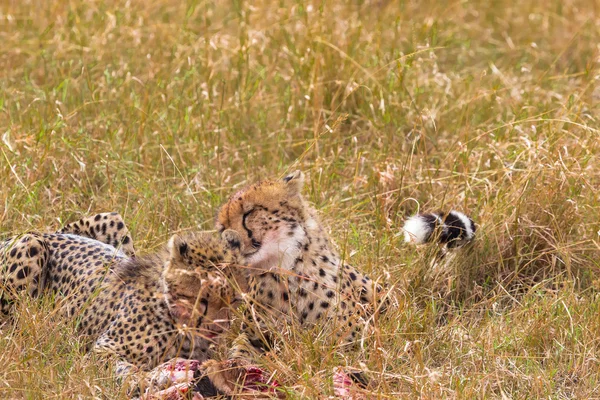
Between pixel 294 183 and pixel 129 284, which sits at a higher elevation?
pixel 294 183

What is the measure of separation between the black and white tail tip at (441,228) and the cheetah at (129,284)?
74cm

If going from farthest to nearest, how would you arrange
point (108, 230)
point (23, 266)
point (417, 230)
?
point (108, 230), point (417, 230), point (23, 266)

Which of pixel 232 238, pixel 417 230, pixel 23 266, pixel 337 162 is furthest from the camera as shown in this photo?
pixel 337 162

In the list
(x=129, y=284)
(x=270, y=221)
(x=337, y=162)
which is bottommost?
(x=337, y=162)

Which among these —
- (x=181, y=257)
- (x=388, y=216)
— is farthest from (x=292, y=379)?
(x=388, y=216)

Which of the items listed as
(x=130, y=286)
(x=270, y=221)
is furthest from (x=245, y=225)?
(x=130, y=286)

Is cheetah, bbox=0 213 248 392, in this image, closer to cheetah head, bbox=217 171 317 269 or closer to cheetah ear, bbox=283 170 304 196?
cheetah head, bbox=217 171 317 269

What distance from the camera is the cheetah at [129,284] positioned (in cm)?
339

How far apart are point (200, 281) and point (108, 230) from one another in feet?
3.14

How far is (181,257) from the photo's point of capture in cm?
Answer: 343

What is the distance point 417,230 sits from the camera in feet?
13.0

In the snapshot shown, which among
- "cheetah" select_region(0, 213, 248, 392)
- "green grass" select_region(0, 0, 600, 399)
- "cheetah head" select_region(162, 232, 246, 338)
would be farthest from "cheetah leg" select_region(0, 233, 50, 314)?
"cheetah head" select_region(162, 232, 246, 338)

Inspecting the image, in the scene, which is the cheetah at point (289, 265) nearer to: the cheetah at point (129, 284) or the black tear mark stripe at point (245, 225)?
the black tear mark stripe at point (245, 225)

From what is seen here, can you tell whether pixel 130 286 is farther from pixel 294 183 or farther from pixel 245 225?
pixel 294 183
